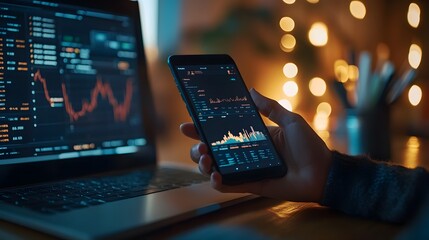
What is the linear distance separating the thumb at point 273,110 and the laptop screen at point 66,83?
0.28 metres

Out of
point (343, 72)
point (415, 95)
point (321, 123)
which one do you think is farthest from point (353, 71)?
point (415, 95)

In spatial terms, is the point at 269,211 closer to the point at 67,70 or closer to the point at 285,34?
the point at 67,70

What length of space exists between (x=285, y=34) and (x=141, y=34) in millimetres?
1185

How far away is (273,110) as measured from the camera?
0.69 metres

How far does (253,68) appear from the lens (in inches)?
88.1

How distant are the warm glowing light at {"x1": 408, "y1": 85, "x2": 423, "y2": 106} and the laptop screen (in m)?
1.59

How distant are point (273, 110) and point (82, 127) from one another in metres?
0.33

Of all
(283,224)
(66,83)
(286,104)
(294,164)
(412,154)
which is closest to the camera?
(283,224)

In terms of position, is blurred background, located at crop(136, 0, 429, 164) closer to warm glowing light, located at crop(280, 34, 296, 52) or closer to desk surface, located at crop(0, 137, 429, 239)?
warm glowing light, located at crop(280, 34, 296, 52)

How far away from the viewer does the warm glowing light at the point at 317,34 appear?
1899 mm

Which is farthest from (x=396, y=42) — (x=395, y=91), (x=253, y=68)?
(x=395, y=91)

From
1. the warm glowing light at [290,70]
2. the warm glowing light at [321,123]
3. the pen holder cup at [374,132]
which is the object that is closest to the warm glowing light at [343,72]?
the warm glowing light at [321,123]

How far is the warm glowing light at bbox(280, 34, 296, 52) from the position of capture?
1.97 m

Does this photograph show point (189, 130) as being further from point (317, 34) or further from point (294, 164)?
point (317, 34)
